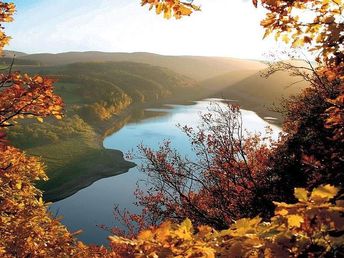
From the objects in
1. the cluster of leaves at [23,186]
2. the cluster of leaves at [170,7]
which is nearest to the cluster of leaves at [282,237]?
the cluster of leaves at [170,7]

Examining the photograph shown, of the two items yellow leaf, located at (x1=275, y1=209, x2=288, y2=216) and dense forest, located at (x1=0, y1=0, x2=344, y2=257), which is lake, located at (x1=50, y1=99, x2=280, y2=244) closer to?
dense forest, located at (x1=0, y1=0, x2=344, y2=257)

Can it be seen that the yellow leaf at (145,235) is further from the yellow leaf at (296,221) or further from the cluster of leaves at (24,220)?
the cluster of leaves at (24,220)

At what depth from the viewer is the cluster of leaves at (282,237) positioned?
8.23 ft

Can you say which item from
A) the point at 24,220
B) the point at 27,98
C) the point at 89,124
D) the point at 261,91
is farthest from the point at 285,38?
the point at 261,91

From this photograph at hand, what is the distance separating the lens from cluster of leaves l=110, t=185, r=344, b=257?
2510mm

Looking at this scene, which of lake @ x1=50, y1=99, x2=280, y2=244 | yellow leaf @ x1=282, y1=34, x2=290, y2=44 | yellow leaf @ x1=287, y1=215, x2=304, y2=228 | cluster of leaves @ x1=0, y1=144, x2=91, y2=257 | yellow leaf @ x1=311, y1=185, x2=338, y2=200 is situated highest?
yellow leaf @ x1=282, y1=34, x2=290, y2=44

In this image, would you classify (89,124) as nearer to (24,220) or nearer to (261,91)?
(24,220)

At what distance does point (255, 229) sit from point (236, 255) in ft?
1.12

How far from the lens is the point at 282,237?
2.56 metres

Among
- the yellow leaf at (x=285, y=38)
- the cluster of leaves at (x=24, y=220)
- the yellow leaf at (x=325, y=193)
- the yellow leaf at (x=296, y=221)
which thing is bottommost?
the cluster of leaves at (x=24, y=220)

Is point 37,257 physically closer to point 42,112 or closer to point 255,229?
point 42,112

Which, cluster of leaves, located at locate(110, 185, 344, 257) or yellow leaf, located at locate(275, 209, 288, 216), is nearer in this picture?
cluster of leaves, located at locate(110, 185, 344, 257)

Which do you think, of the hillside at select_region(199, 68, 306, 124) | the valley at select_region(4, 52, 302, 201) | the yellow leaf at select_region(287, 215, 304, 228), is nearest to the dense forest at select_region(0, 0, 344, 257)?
the yellow leaf at select_region(287, 215, 304, 228)

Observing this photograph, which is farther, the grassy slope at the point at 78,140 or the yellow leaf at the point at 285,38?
the grassy slope at the point at 78,140
